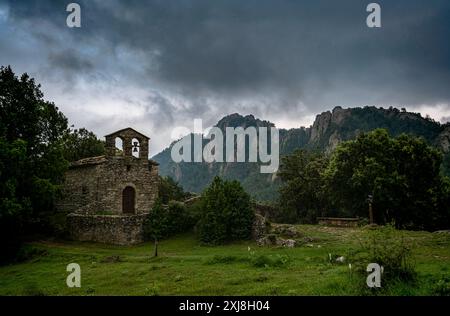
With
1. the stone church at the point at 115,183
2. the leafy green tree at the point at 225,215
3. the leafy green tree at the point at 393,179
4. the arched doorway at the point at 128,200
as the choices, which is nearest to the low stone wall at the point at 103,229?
the stone church at the point at 115,183

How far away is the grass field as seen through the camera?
12523 mm

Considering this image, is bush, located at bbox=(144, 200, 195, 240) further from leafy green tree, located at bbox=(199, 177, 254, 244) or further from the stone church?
leafy green tree, located at bbox=(199, 177, 254, 244)

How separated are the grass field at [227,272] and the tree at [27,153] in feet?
11.9

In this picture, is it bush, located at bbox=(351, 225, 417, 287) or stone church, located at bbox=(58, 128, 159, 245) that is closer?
bush, located at bbox=(351, 225, 417, 287)

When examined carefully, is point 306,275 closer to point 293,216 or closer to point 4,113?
point 4,113

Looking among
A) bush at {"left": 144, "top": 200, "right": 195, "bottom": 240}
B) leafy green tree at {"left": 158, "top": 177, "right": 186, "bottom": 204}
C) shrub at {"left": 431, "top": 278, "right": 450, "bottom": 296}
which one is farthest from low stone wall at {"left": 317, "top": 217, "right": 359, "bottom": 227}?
shrub at {"left": 431, "top": 278, "right": 450, "bottom": 296}

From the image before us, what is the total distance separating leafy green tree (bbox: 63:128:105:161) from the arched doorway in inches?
398

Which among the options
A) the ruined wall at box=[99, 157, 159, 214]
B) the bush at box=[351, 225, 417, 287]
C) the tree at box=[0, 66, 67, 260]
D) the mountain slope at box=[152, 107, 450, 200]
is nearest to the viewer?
the bush at box=[351, 225, 417, 287]

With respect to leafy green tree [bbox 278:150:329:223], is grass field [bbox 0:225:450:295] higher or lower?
lower

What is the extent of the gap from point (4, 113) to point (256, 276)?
913 inches

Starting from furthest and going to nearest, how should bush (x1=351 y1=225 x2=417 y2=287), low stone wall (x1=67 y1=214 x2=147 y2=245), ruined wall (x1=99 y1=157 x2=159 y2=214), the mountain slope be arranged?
1. the mountain slope
2. ruined wall (x1=99 y1=157 x2=159 y2=214)
3. low stone wall (x1=67 y1=214 x2=147 y2=245)
4. bush (x1=351 y1=225 x2=417 y2=287)

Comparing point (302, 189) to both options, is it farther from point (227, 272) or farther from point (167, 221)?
point (227, 272)

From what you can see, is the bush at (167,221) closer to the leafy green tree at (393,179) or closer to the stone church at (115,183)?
the stone church at (115,183)
